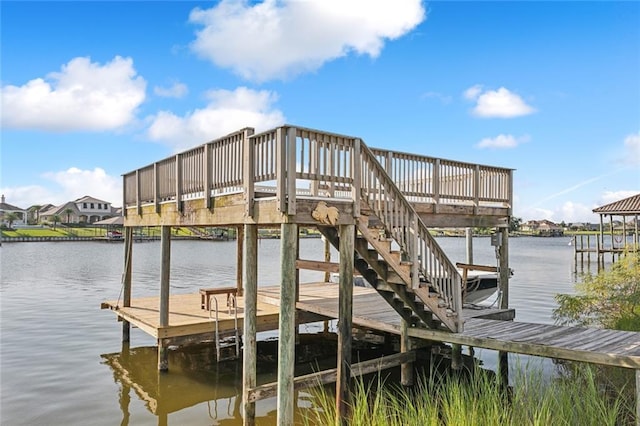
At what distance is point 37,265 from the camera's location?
35062 mm

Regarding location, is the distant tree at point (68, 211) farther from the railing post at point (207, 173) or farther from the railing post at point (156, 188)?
the railing post at point (207, 173)

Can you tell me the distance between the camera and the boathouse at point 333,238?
6.87 m

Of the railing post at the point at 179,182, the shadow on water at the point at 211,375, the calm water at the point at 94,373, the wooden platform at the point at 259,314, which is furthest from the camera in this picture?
the wooden platform at the point at 259,314

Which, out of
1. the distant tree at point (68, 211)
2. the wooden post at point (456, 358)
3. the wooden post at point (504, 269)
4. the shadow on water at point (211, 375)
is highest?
the distant tree at point (68, 211)

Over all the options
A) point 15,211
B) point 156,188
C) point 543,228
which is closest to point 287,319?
point 156,188

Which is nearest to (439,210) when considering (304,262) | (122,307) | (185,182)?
(304,262)

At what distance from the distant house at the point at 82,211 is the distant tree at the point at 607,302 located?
9747 cm

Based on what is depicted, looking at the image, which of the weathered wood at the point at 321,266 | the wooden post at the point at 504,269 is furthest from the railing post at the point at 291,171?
the wooden post at the point at 504,269

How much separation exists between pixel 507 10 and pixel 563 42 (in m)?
1.99

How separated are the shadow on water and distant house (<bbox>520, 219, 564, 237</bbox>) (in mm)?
143515

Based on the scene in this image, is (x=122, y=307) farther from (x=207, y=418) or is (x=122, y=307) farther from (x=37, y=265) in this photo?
(x=37, y=265)

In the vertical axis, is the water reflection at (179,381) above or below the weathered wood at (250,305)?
below

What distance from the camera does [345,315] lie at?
24.5ft

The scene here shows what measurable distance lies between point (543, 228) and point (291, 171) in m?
168
